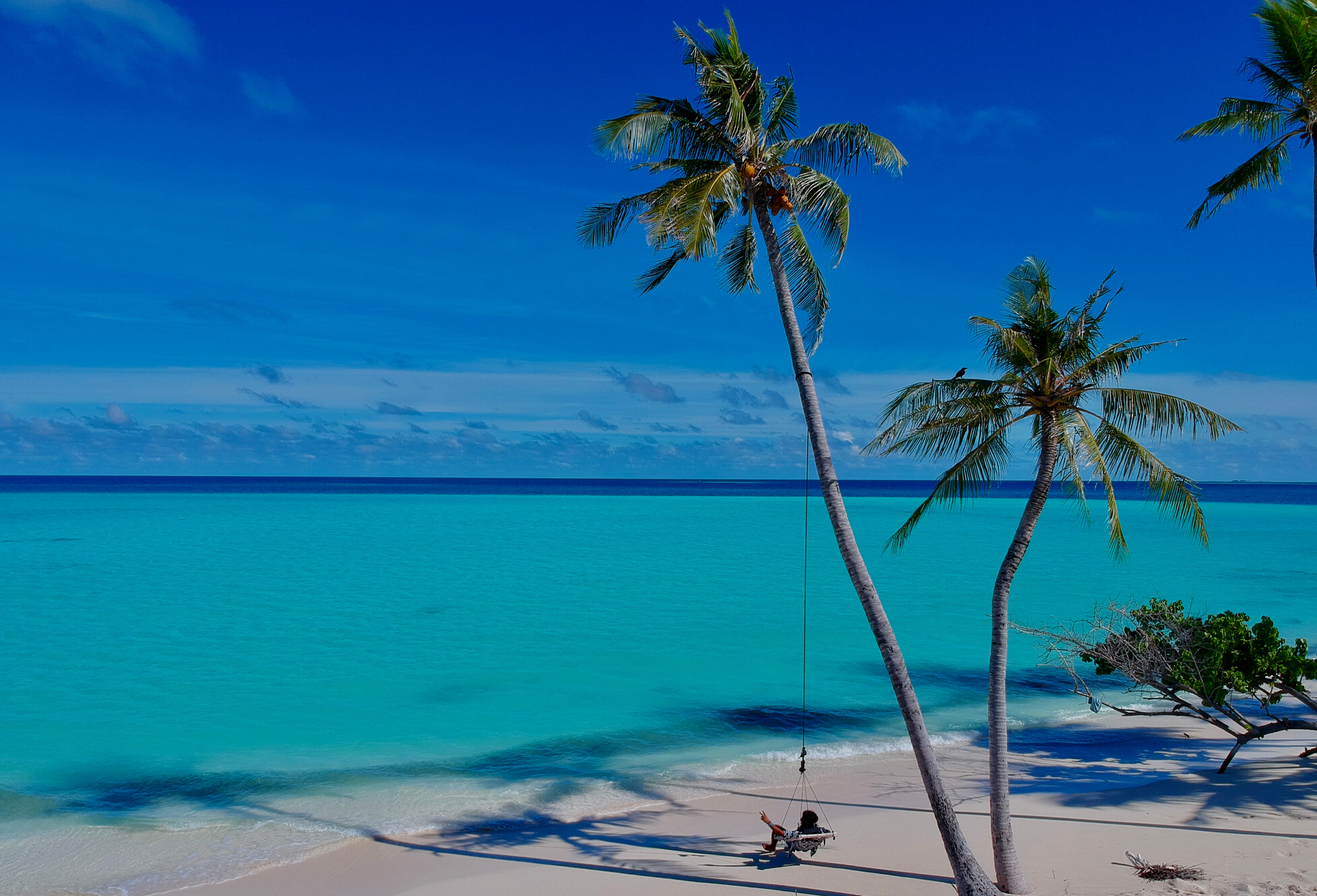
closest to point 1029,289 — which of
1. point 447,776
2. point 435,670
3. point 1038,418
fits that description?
point 1038,418

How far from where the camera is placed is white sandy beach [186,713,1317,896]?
8.29 m

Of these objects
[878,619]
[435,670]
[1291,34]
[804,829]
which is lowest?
[435,670]

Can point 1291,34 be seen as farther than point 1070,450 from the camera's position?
Yes

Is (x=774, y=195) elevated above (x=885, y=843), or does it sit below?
above

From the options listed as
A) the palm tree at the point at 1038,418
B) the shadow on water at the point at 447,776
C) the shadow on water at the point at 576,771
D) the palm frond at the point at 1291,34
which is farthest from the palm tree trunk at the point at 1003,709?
the palm frond at the point at 1291,34

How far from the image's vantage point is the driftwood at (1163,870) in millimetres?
7965

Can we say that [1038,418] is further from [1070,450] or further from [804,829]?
[804,829]

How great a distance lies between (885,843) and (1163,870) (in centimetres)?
275

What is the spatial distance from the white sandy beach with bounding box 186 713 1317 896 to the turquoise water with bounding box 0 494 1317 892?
96cm

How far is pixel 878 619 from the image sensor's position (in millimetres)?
7555

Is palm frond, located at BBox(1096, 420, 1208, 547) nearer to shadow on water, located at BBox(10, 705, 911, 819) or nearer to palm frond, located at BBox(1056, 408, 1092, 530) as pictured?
palm frond, located at BBox(1056, 408, 1092, 530)

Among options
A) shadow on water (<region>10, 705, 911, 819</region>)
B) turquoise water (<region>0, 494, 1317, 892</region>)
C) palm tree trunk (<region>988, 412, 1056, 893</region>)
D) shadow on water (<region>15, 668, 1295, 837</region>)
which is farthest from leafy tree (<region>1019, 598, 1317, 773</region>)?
shadow on water (<region>10, 705, 911, 819</region>)

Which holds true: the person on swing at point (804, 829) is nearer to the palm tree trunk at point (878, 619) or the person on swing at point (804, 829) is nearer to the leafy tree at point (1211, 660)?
the palm tree trunk at point (878, 619)

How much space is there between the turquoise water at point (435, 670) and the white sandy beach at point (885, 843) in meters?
0.96
